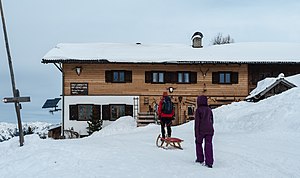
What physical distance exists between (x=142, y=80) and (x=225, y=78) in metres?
6.02

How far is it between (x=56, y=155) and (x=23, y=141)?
8.42ft

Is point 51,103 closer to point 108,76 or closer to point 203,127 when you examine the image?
point 108,76

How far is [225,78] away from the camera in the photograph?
92.9ft

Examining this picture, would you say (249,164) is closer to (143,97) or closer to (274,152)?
(274,152)

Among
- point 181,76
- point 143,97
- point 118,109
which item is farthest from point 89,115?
point 181,76

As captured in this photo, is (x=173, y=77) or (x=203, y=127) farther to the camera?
(x=173, y=77)

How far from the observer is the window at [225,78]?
28188 mm

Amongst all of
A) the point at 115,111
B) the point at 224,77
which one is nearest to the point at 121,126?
the point at 115,111

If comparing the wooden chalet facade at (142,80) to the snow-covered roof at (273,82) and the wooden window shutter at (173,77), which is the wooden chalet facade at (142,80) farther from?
the snow-covered roof at (273,82)

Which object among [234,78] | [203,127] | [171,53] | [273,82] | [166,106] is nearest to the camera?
[203,127]

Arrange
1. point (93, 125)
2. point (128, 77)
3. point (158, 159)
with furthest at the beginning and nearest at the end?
point (128, 77) → point (93, 125) → point (158, 159)

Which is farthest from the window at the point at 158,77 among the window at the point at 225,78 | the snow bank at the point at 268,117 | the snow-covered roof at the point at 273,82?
the snow bank at the point at 268,117

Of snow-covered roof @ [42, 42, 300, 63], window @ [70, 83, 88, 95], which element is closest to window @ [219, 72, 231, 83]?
snow-covered roof @ [42, 42, 300, 63]

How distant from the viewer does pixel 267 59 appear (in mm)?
27938
